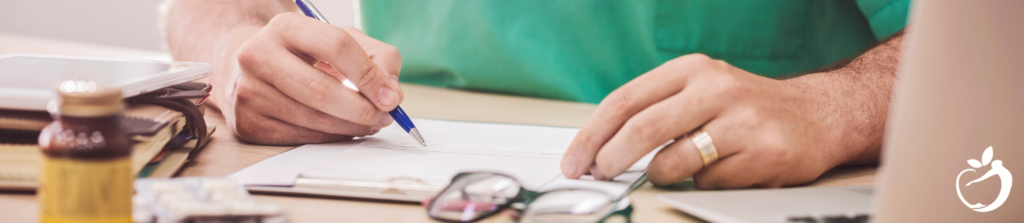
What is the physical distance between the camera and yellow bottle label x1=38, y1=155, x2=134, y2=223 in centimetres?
25

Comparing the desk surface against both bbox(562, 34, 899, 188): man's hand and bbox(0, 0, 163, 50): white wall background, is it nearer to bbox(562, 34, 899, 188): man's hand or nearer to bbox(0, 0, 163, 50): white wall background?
bbox(562, 34, 899, 188): man's hand

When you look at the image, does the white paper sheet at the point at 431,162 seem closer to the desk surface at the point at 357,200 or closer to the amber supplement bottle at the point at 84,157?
the desk surface at the point at 357,200

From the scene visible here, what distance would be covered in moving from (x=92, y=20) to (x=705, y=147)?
2.97 m

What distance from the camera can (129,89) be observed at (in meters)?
0.40

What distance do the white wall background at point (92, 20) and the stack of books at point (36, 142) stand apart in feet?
7.97

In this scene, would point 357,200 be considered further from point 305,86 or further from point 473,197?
point 305,86

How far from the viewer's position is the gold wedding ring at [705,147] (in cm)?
46

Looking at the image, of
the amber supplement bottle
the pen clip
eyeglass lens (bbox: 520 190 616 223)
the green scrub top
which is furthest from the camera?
the green scrub top

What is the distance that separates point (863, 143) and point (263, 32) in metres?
0.61

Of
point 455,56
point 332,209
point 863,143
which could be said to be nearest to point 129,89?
point 332,209

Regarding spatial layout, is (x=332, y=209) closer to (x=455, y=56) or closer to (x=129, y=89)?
(x=129, y=89)

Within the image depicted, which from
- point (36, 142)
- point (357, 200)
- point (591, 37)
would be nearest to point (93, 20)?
point (591, 37)

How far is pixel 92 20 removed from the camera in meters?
2.59

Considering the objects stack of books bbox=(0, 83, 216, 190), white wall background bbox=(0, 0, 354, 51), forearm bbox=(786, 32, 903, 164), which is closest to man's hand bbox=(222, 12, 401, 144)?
stack of books bbox=(0, 83, 216, 190)
